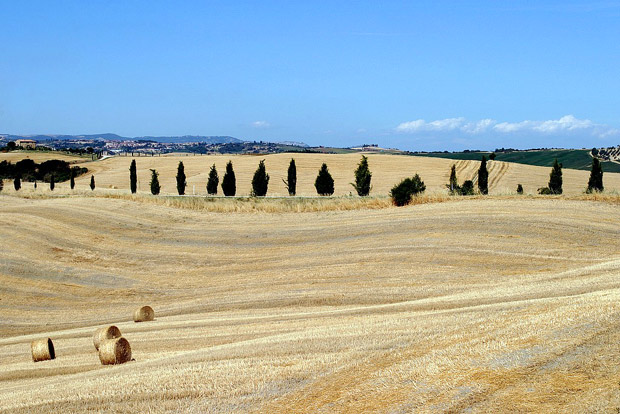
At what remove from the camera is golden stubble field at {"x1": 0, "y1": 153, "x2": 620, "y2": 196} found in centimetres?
7319

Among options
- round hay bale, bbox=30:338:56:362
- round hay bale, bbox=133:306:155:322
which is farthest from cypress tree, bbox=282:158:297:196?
round hay bale, bbox=30:338:56:362

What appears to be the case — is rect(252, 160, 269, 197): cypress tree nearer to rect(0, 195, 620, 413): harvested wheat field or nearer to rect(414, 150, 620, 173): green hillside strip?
rect(0, 195, 620, 413): harvested wheat field

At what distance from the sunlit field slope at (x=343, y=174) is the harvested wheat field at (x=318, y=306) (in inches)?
1477

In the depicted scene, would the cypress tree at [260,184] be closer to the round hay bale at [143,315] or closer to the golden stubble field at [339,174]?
the golden stubble field at [339,174]

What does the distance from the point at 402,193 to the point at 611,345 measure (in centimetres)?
2544

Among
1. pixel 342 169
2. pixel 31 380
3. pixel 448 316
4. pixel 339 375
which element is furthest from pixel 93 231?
pixel 342 169

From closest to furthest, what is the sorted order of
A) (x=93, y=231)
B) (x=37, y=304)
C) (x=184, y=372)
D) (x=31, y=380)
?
(x=184, y=372)
(x=31, y=380)
(x=37, y=304)
(x=93, y=231)

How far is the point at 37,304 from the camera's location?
2188 cm

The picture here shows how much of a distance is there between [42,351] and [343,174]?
72.2 meters

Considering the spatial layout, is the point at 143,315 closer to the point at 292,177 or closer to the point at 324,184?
the point at 324,184

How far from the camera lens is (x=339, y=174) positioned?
8550cm

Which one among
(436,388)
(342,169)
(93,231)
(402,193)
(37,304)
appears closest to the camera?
(436,388)

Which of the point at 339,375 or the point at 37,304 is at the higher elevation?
the point at 339,375

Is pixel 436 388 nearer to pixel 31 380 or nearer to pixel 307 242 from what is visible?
pixel 31 380
